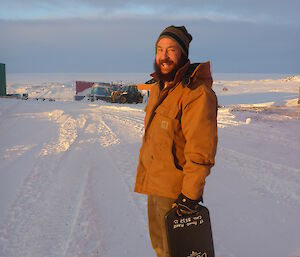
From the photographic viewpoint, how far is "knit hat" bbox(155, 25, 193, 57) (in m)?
2.47

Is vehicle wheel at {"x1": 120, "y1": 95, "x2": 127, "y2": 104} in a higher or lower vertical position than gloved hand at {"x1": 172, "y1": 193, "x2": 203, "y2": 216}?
lower

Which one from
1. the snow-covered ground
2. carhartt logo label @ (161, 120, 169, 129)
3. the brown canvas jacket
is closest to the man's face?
the brown canvas jacket

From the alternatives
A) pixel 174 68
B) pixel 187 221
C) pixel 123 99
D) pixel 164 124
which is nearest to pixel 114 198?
pixel 187 221

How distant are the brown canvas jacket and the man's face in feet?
0.37

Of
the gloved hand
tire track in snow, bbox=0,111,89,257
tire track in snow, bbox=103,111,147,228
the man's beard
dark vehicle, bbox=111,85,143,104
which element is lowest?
tire track in snow, bbox=0,111,89,257

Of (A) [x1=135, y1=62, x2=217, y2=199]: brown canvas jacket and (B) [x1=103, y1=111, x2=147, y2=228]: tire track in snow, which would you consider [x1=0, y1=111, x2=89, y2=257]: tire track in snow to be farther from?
(A) [x1=135, y1=62, x2=217, y2=199]: brown canvas jacket

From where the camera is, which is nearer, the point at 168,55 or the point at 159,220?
the point at 168,55

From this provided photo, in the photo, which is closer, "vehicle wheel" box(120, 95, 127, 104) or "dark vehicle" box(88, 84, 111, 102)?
"vehicle wheel" box(120, 95, 127, 104)

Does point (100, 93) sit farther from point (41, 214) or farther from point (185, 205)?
point (185, 205)

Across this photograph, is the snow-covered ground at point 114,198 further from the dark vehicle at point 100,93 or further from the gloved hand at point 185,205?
the dark vehicle at point 100,93

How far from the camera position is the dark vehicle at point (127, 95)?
91.4 ft

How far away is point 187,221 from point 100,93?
29.7 metres

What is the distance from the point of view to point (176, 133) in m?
2.43

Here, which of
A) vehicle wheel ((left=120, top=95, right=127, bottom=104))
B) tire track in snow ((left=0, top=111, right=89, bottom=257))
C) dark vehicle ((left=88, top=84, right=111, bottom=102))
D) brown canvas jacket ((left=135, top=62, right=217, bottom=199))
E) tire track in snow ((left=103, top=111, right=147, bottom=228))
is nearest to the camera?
brown canvas jacket ((left=135, top=62, right=217, bottom=199))
